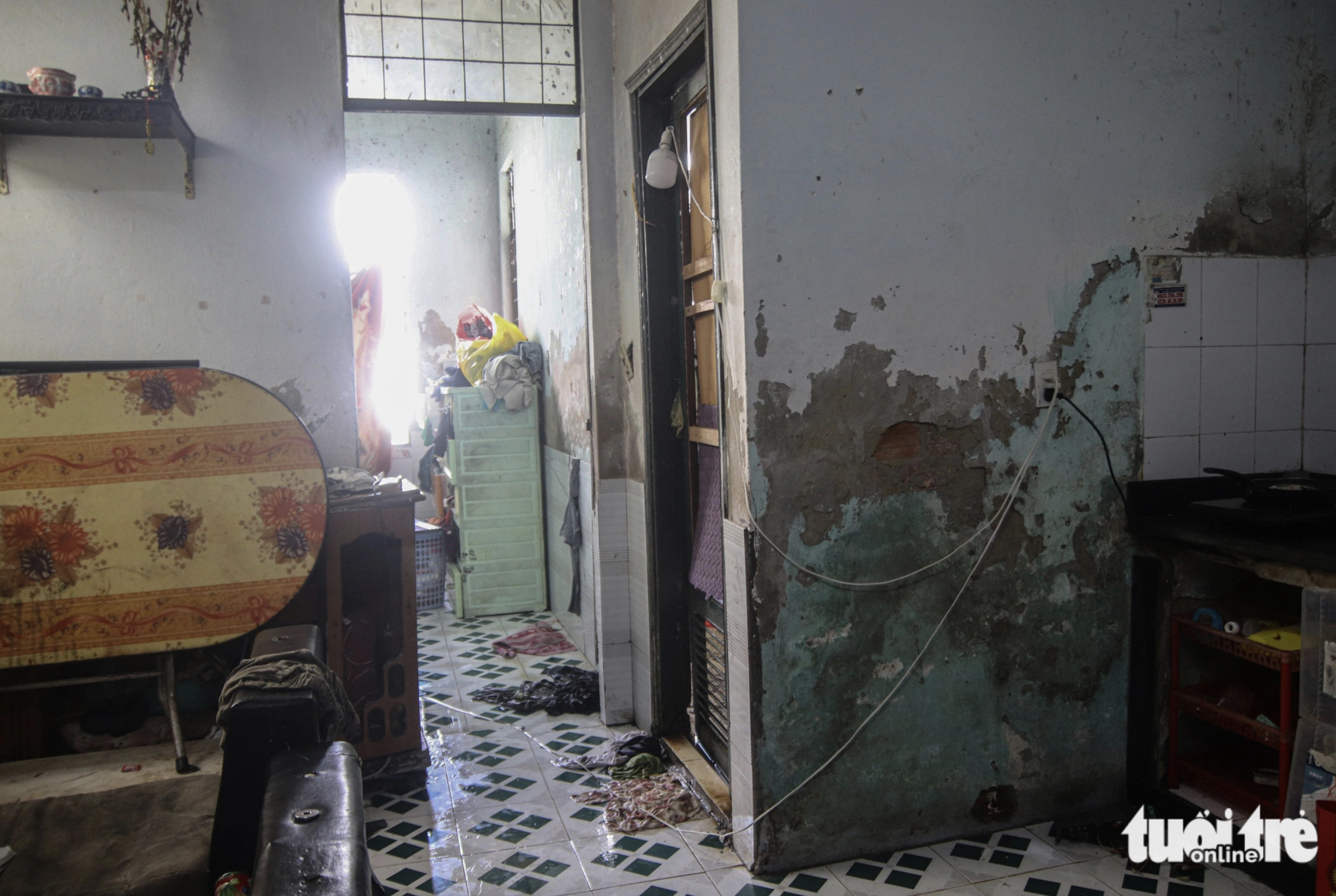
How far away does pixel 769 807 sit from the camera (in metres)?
2.91

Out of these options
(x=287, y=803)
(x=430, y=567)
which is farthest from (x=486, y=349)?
(x=287, y=803)

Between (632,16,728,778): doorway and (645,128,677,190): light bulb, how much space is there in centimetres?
5

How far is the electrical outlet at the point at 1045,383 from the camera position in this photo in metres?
3.05

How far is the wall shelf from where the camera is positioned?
3139 mm

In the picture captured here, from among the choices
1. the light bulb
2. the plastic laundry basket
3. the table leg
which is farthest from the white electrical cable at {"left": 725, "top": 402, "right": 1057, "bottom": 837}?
the plastic laundry basket

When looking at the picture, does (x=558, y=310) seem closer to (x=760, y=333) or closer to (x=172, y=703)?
(x=760, y=333)

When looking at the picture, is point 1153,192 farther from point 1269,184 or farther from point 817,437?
point 817,437

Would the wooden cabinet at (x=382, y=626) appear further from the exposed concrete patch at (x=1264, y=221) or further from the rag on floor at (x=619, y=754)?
the exposed concrete patch at (x=1264, y=221)

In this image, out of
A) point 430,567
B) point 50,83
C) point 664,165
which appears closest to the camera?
point 50,83

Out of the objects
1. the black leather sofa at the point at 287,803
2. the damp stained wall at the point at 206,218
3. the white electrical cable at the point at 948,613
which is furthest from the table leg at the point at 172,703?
the white electrical cable at the point at 948,613

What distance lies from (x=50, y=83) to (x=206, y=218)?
646mm

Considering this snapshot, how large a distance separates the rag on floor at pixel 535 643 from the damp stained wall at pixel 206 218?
6.78 ft

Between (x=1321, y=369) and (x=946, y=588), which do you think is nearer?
(x=946, y=588)

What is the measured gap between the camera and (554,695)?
15.1ft
